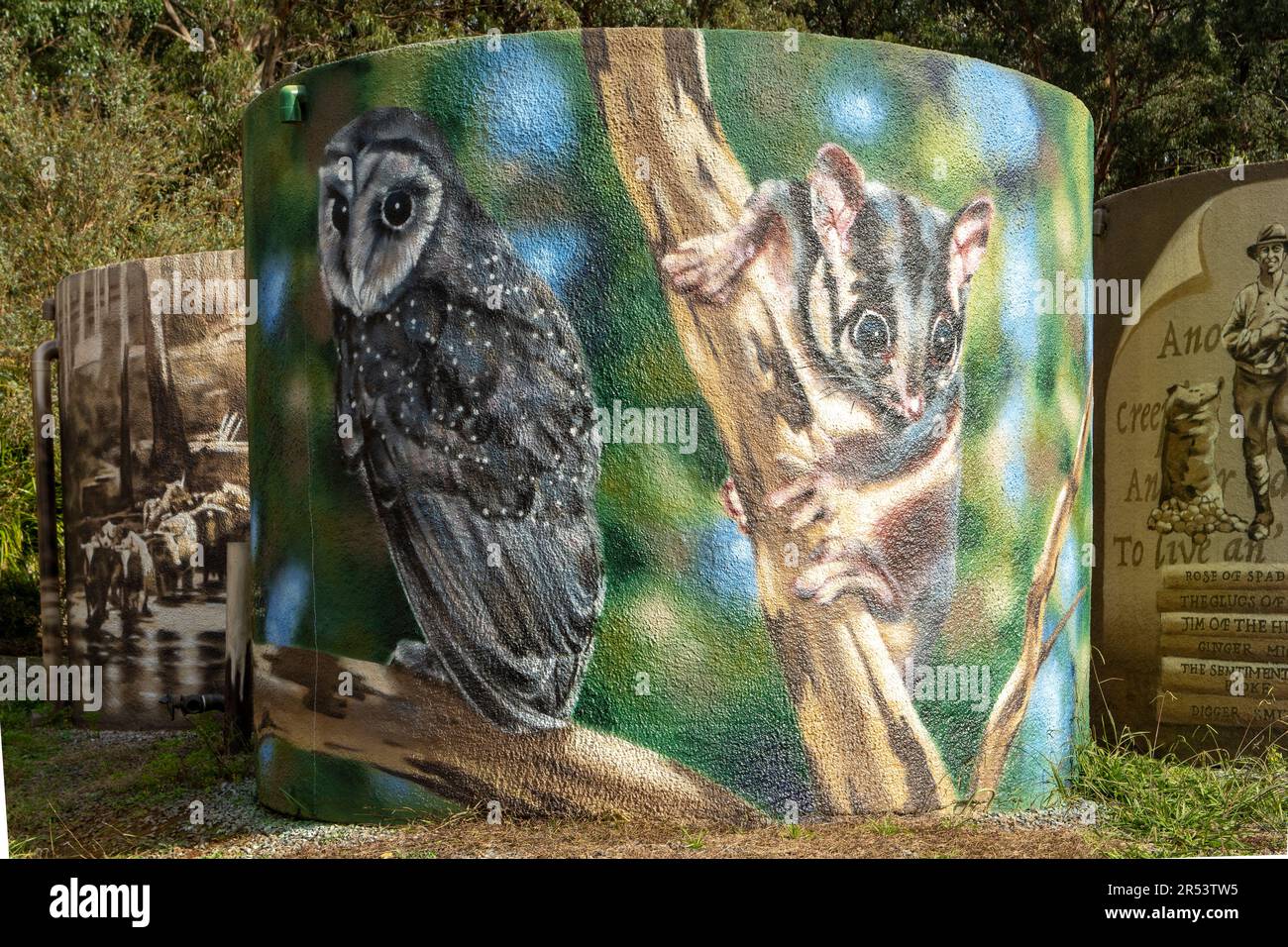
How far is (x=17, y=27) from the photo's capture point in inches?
761

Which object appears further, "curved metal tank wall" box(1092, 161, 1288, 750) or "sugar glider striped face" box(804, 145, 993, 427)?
"curved metal tank wall" box(1092, 161, 1288, 750)

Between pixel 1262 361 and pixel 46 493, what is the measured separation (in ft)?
27.9

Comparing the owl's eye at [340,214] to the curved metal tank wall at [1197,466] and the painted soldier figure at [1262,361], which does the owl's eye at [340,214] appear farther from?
the painted soldier figure at [1262,361]

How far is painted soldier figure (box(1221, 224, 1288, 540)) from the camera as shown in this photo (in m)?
7.47

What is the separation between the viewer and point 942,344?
6.20 m

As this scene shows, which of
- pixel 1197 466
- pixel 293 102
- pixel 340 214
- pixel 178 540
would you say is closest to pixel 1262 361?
pixel 1197 466

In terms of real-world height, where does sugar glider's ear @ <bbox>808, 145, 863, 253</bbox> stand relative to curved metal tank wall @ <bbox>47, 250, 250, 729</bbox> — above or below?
above

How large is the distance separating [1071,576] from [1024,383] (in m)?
1.05

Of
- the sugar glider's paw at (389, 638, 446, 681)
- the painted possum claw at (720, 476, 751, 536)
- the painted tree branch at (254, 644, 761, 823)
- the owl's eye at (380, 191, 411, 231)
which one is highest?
the owl's eye at (380, 191, 411, 231)

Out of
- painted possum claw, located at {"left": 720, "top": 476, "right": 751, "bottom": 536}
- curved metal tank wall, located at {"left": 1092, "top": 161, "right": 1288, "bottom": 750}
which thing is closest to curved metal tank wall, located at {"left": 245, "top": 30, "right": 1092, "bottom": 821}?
painted possum claw, located at {"left": 720, "top": 476, "right": 751, "bottom": 536}

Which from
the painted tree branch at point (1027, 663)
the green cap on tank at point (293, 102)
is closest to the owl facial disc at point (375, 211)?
the green cap on tank at point (293, 102)

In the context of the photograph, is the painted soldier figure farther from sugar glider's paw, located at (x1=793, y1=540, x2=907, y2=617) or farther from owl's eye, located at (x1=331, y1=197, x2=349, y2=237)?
owl's eye, located at (x1=331, y1=197, x2=349, y2=237)

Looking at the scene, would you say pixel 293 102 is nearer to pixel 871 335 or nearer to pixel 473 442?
pixel 473 442
